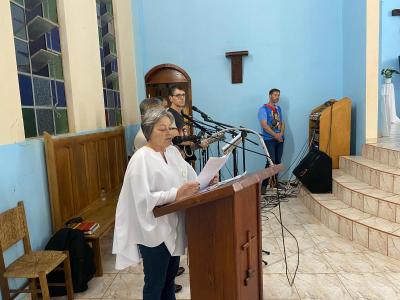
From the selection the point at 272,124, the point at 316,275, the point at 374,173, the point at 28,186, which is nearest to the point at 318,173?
the point at 374,173

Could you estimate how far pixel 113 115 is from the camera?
14.8 ft

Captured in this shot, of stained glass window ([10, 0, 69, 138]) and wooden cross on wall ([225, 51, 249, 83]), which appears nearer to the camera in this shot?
stained glass window ([10, 0, 69, 138])

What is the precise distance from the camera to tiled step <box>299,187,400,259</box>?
2.66 metres

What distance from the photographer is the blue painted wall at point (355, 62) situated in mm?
4312

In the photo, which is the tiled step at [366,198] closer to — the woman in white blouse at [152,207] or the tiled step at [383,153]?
the tiled step at [383,153]

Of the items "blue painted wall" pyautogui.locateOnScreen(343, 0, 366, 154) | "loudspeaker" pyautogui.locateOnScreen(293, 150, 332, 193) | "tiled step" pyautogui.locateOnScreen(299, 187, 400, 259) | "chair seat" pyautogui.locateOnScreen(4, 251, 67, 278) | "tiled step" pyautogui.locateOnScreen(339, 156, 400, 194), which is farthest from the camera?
"blue painted wall" pyautogui.locateOnScreen(343, 0, 366, 154)

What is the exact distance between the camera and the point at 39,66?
8.98 ft

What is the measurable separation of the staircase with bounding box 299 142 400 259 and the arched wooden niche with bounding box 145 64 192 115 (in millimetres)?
2522

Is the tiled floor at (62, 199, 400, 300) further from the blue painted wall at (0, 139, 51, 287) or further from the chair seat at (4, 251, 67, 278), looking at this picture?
the blue painted wall at (0, 139, 51, 287)

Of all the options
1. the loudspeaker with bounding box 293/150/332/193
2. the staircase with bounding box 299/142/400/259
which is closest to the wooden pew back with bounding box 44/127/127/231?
the loudspeaker with bounding box 293/150/332/193

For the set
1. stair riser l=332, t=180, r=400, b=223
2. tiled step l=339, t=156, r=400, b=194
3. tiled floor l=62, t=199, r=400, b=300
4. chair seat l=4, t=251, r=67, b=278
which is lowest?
tiled floor l=62, t=199, r=400, b=300

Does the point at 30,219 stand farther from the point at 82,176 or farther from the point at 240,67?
the point at 240,67

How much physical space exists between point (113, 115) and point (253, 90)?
7.48ft

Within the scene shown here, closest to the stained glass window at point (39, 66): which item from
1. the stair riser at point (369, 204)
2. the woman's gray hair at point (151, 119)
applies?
the woman's gray hair at point (151, 119)
